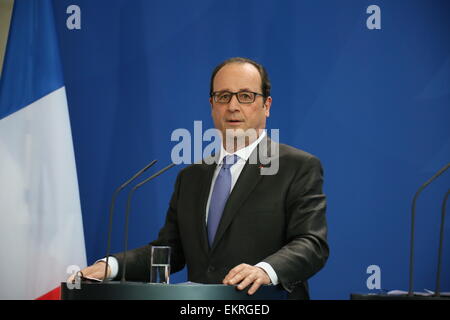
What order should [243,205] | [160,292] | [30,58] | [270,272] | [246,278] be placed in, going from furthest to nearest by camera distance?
1. [30,58]
2. [243,205]
3. [270,272]
4. [246,278]
5. [160,292]

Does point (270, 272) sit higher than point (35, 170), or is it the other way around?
point (35, 170)

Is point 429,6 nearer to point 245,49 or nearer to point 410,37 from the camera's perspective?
point 410,37

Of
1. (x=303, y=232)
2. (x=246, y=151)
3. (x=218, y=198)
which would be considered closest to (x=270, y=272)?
(x=303, y=232)

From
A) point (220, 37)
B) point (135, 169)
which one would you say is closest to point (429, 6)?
point (220, 37)

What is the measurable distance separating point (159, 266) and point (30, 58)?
211 cm

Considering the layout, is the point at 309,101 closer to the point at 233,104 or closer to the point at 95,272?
the point at 233,104

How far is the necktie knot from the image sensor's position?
279 centimetres

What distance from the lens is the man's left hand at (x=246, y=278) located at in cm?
195

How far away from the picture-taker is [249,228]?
2.57 meters

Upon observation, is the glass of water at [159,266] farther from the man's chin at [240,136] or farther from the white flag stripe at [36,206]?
the white flag stripe at [36,206]

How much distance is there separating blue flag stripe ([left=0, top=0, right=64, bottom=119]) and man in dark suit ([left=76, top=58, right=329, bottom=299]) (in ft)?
4.38

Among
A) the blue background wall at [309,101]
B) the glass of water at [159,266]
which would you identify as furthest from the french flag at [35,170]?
the glass of water at [159,266]

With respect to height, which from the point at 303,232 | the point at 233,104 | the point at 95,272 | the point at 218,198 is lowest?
the point at 95,272

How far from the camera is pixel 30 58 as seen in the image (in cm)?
384
